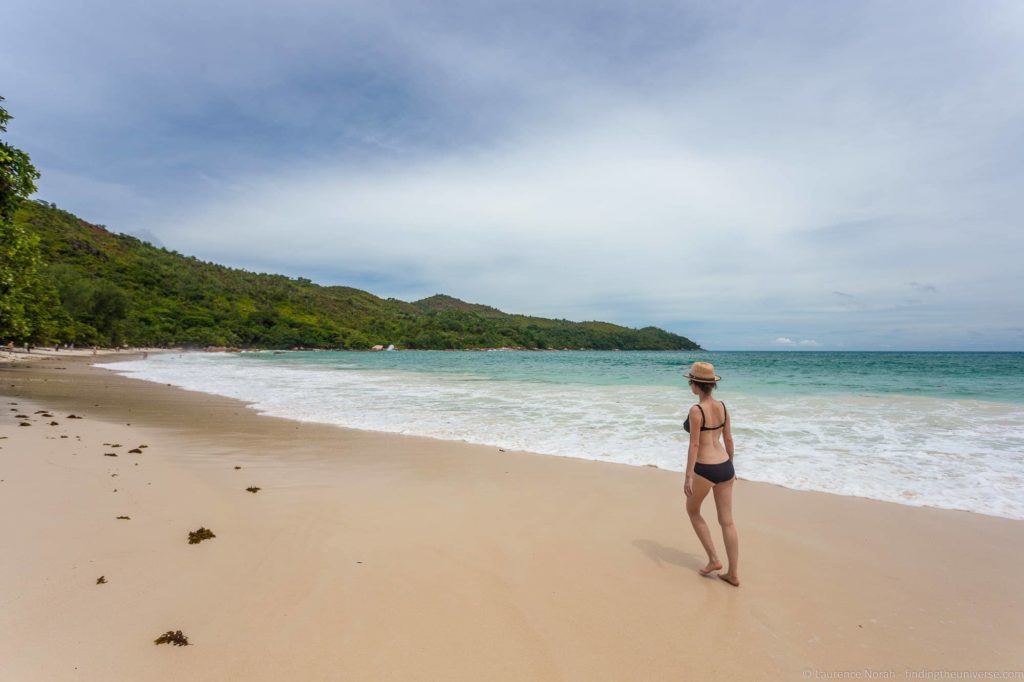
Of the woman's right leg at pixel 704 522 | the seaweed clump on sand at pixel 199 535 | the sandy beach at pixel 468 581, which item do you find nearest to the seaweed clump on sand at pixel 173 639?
the sandy beach at pixel 468 581

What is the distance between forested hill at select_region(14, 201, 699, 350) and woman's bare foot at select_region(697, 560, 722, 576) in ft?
143

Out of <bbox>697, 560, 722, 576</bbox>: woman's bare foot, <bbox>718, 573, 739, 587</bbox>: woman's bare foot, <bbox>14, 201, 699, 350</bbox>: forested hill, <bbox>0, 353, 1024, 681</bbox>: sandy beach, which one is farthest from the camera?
<bbox>14, 201, 699, 350</bbox>: forested hill

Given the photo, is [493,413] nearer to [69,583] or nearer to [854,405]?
[69,583]

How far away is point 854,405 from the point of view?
16109 millimetres

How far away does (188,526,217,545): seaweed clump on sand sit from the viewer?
466 cm

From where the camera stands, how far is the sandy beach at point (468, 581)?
3074 mm

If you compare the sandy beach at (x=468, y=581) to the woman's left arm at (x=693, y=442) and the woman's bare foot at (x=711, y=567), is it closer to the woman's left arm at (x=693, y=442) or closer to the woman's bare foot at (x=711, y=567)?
the woman's bare foot at (x=711, y=567)

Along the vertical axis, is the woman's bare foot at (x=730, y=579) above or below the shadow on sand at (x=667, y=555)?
above

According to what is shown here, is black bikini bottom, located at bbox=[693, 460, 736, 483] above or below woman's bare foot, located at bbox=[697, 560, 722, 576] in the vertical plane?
above

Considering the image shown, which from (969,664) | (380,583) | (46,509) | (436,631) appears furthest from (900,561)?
(46,509)

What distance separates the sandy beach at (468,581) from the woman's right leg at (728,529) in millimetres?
146

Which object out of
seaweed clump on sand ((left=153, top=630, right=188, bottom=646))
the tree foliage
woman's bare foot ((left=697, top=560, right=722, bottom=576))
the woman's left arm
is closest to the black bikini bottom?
the woman's left arm

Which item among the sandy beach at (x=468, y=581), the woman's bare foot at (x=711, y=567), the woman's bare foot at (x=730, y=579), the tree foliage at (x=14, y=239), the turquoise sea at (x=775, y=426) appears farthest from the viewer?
the tree foliage at (x=14, y=239)

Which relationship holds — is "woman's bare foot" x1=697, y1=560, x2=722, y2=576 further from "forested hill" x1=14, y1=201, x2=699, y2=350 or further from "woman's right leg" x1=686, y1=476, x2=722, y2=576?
"forested hill" x1=14, y1=201, x2=699, y2=350
